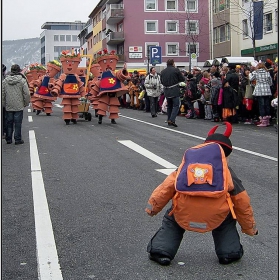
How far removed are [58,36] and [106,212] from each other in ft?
547

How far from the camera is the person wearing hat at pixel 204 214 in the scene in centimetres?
446

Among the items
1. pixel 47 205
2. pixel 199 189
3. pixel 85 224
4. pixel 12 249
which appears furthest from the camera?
pixel 47 205

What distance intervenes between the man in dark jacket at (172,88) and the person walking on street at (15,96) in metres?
5.24

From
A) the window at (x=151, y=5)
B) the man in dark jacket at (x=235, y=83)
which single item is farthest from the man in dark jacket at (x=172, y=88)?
the window at (x=151, y=5)

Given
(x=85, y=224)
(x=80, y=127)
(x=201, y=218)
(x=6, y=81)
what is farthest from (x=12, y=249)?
(x=80, y=127)

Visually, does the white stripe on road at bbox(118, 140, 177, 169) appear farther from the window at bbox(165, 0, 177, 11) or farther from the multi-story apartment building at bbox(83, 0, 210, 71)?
the window at bbox(165, 0, 177, 11)

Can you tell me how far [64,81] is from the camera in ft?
59.2

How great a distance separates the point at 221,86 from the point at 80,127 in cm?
455

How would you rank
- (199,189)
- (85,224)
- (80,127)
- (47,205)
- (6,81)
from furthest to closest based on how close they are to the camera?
(80,127) → (6,81) → (47,205) → (85,224) → (199,189)

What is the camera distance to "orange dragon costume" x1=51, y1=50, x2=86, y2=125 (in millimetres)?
17938

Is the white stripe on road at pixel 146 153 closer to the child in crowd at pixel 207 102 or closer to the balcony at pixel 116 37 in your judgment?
the child in crowd at pixel 207 102

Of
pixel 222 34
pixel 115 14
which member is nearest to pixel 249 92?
pixel 222 34

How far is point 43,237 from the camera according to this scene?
5.34m

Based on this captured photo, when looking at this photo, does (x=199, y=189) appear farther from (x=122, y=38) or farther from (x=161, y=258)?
(x=122, y=38)
